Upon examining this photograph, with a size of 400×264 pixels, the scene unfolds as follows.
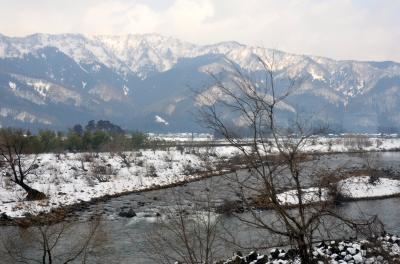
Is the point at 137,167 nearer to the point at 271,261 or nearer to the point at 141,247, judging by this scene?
the point at 141,247

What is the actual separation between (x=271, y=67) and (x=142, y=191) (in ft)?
132

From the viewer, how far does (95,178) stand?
54.3m

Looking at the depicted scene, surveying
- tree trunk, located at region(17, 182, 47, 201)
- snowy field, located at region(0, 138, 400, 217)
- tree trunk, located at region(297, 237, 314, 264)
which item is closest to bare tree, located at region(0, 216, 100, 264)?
snowy field, located at region(0, 138, 400, 217)

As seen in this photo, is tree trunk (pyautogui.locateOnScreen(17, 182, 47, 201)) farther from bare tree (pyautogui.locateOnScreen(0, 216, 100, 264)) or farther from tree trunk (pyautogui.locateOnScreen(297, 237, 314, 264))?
tree trunk (pyautogui.locateOnScreen(297, 237, 314, 264))

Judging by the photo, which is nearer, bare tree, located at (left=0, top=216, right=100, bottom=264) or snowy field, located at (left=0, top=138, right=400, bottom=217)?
bare tree, located at (left=0, top=216, right=100, bottom=264)

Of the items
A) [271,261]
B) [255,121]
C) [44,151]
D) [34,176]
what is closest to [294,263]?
[271,261]

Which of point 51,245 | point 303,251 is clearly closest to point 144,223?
point 51,245

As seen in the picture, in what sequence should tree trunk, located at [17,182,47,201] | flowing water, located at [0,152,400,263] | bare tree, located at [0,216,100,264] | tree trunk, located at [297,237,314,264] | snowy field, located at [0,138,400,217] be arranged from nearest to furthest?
1. tree trunk, located at [297,237,314,264]
2. bare tree, located at [0,216,100,264]
3. flowing water, located at [0,152,400,263]
4. snowy field, located at [0,138,400,217]
5. tree trunk, located at [17,182,47,201]

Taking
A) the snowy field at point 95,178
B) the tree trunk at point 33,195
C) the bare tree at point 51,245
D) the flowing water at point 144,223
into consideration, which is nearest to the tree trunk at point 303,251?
the flowing water at point 144,223

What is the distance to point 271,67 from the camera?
9141 mm

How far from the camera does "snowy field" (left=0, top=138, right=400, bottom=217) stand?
40.7 meters

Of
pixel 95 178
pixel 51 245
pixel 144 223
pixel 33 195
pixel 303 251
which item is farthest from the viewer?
pixel 95 178

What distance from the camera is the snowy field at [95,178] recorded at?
40734 millimetres

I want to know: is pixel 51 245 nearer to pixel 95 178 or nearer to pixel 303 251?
pixel 303 251
